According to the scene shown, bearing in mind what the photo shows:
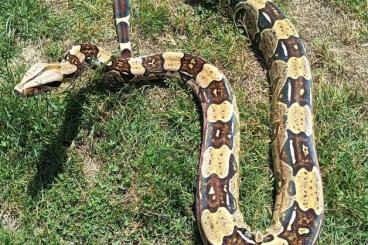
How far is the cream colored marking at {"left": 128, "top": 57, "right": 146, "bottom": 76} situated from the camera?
7.04m

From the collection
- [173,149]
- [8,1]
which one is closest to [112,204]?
[173,149]

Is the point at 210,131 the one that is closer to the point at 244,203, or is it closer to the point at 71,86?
the point at 244,203

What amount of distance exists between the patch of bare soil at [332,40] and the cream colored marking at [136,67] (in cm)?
216

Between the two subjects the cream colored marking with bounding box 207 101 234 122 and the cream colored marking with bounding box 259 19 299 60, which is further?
the cream colored marking with bounding box 259 19 299 60

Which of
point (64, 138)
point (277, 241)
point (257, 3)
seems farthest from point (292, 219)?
point (257, 3)

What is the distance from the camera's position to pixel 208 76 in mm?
6930

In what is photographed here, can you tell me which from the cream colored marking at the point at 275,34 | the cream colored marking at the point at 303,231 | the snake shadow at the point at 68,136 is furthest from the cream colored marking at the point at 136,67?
the cream colored marking at the point at 303,231

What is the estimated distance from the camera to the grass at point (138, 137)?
20.5ft

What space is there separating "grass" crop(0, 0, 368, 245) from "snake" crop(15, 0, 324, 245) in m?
0.20

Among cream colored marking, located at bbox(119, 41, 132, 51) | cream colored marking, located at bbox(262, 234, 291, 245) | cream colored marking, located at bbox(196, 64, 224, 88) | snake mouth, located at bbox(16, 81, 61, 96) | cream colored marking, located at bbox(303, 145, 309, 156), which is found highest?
snake mouth, located at bbox(16, 81, 61, 96)

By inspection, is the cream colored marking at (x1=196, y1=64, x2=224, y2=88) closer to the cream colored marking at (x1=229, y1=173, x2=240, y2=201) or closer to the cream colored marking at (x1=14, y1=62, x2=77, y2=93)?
the cream colored marking at (x1=229, y1=173, x2=240, y2=201)

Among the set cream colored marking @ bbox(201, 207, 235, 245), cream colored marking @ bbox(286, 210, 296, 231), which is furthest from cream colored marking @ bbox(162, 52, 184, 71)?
cream colored marking @ bbox(286, 210, 296, 231)

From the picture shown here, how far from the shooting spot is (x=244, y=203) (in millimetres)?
6383

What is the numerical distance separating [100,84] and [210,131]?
1.51 m
